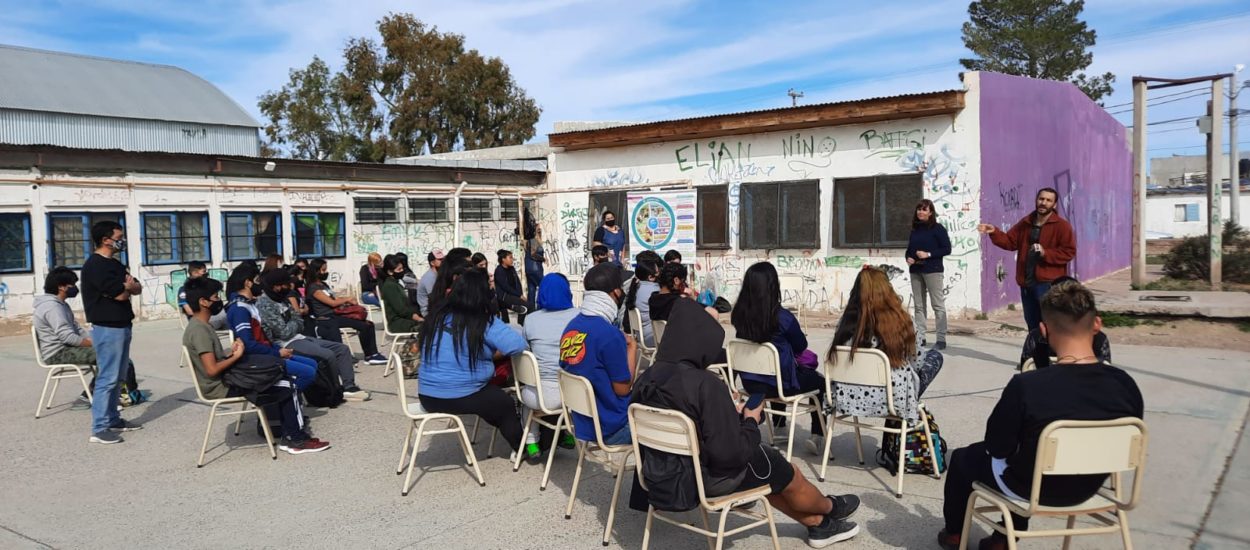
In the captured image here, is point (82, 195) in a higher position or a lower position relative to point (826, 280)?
higher

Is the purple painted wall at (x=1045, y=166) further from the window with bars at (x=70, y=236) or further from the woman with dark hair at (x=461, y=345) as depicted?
the window with bars at (x=70, y=236)

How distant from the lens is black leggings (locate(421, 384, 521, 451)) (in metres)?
5.49

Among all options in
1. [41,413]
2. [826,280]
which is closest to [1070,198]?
[826,280]

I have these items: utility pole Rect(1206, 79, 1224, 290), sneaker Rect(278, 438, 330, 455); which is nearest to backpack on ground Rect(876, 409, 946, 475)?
sneaker Rect(278, 438, 330, 455)

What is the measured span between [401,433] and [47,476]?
7.82 feet

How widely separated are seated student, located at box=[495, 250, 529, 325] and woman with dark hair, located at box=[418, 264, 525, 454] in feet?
13.3

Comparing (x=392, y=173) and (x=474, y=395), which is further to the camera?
(x=392, y=173)

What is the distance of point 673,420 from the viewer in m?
3.70

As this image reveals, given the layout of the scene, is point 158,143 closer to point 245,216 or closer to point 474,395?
point 245,216

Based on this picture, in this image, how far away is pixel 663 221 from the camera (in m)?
15.4

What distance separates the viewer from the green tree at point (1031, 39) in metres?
38.8

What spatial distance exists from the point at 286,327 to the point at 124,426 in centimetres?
150

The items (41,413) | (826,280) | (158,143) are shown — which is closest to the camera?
(41,413)

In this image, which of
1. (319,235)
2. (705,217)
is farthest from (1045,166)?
(319,235)
